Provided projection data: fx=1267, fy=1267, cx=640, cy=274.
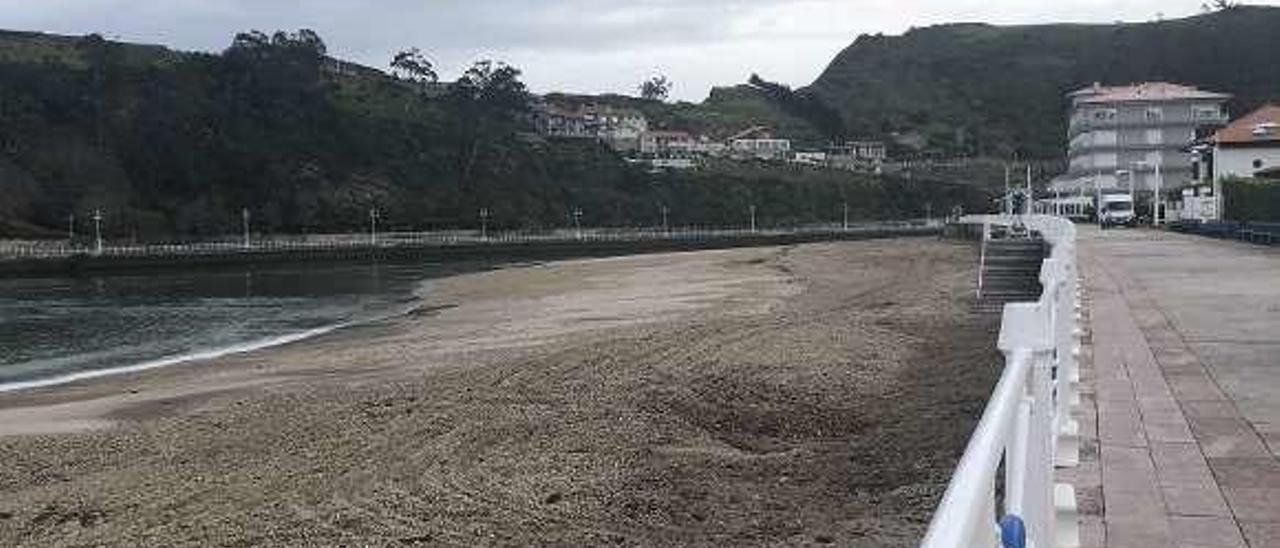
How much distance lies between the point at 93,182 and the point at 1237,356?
108 meters

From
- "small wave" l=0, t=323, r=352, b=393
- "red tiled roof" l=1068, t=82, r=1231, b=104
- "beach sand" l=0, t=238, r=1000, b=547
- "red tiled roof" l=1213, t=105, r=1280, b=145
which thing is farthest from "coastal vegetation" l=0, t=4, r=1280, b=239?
"beach sand" l=0, t=238, r=1000, b=547

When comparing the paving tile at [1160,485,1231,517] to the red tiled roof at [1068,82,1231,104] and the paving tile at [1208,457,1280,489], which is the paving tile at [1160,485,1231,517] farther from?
the red tiled roof at [1068,82,1231,104]

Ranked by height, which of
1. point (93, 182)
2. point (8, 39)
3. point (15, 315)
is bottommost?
point (15, 315)

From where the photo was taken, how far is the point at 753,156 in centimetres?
15850

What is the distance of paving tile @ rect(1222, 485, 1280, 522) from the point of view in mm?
4965

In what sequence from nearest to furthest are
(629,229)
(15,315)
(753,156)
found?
(15,315)
(629,229)
(753,156)

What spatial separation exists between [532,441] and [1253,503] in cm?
639

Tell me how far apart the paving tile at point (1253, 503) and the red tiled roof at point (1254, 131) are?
63633mm

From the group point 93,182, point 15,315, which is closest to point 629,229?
point 93,182

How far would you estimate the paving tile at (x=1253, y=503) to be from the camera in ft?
16.3

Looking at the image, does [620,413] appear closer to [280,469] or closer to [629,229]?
[280,469]

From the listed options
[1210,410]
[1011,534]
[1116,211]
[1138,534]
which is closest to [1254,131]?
[1116,211]

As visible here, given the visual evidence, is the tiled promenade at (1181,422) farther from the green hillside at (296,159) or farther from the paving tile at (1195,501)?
the green hillside at (296,159)

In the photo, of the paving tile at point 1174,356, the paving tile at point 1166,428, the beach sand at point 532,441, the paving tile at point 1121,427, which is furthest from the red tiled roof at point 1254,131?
the paving tile at point 1166,428
